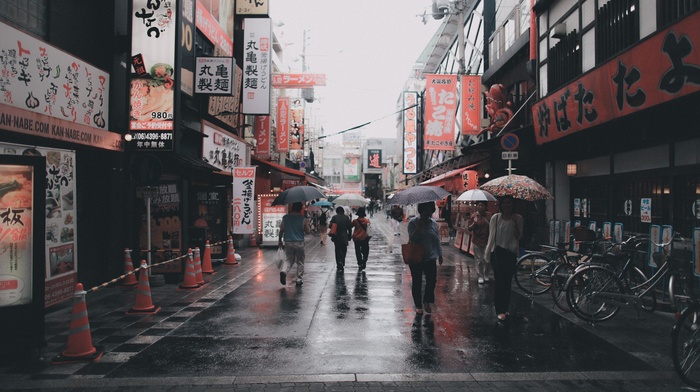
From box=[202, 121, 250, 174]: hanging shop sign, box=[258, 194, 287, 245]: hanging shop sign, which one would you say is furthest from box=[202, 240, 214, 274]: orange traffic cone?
box=[258, 194, 287, 245]: hanging shop sign

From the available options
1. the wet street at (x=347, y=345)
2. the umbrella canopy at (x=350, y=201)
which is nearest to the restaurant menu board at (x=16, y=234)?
the wet street at (x=347, y=345)

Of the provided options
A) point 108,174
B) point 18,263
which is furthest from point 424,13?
point 18,263

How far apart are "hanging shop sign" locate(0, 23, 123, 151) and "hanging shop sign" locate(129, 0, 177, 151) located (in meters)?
0.59

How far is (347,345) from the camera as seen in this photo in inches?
249

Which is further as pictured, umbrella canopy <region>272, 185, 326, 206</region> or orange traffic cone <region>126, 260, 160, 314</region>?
umbrella canopy <region>272, 185, 326, 206</region>

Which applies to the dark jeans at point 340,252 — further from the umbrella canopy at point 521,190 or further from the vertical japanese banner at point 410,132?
the vertical japanese banner at point 410,132

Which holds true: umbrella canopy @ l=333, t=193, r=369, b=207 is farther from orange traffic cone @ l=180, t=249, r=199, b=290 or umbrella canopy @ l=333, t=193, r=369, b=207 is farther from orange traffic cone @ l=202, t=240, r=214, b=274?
orange traffic cone @ l=180, t=249, r=199, b=290

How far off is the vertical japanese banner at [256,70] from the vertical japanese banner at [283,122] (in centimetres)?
923

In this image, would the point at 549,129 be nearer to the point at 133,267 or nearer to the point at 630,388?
the point at 630,388

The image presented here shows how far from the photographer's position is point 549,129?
13.7 meters

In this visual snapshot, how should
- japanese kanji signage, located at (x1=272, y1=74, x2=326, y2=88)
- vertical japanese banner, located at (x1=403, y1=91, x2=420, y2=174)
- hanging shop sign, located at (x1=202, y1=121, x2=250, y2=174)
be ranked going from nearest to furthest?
hanging shop sign, located at (x1=202, y1=121, x2=250, y2=174)
japanese kanji signage, located at (x1=272, y1=74, x2=326, y2=88)
vertical japanese banner, located at (x1=403, y1=91, x2=420, y2=174)

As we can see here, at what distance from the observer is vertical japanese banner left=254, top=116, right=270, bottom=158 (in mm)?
24359

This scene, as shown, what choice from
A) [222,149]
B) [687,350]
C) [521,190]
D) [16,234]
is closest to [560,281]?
[521,190]

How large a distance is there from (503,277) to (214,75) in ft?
33.3
